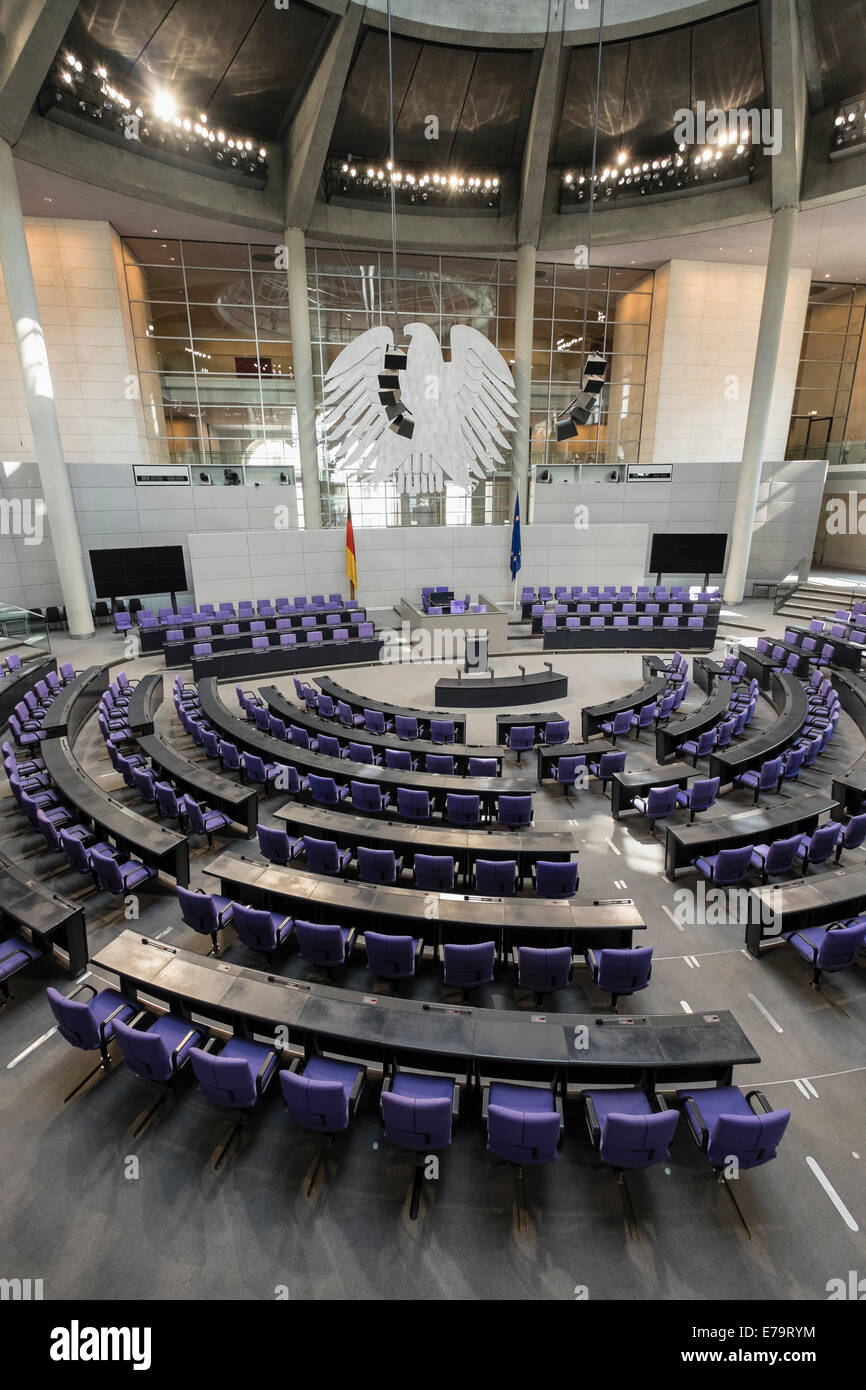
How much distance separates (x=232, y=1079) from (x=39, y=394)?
18705mm

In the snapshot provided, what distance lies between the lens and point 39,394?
16.9 meters

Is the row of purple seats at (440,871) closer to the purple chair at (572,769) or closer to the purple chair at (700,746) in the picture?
the purple chair at (572,769)

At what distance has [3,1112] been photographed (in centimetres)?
484

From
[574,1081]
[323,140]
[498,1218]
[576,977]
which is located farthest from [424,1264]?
[323,140]

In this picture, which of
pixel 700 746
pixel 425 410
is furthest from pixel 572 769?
pixel 425 410

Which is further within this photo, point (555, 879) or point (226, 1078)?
point (555, 879)

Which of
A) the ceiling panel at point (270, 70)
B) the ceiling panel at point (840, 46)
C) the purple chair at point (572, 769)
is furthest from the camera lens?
the ceiling panel at point (270, 70)

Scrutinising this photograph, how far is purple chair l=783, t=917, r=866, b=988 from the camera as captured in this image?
584cm

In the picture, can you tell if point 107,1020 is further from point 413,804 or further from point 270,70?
point 270,70

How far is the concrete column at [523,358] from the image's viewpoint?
2248cm

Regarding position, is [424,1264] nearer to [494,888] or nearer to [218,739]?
[494,888]

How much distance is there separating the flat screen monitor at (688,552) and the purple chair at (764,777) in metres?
16.5

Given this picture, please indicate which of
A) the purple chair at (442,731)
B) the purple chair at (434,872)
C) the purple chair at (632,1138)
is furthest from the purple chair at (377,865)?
the purple chair at (442,731)

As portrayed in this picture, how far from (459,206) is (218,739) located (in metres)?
21.7
